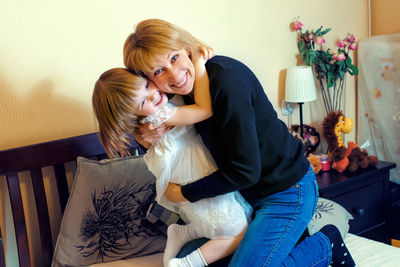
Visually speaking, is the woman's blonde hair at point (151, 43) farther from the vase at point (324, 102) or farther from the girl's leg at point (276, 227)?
the vase at point (324, 102)

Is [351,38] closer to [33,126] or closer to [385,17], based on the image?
[385,17]

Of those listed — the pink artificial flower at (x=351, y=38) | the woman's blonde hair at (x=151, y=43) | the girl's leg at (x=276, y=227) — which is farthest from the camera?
the pink artificial flower at (x=351, y=38)

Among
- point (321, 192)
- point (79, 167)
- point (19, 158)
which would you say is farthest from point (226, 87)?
point (321, 192)

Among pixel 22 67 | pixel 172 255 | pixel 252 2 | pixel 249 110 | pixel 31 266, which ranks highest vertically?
pixel 252 2

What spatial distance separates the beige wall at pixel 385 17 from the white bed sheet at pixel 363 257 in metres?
1.54

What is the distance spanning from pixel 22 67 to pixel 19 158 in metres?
0.36

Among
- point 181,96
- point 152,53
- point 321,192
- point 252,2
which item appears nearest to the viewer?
point 152,53

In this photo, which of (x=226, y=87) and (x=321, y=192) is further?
(x=321, y=192)

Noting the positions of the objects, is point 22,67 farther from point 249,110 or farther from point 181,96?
point 249,110

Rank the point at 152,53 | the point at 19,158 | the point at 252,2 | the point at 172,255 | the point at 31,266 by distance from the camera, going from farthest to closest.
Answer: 1. the point at 252,2
2. the point at 31,266
3. the point at 19,158
4. the point at 172,255
5. the point at 152,53

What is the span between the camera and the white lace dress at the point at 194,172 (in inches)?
52.6

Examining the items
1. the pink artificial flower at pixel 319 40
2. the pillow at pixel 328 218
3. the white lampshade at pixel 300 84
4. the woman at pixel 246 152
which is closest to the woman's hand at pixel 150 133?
the woman at pixel 246 152

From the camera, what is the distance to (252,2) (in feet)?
7.31

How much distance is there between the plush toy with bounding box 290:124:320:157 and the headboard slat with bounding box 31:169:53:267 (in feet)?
A: 4.48
